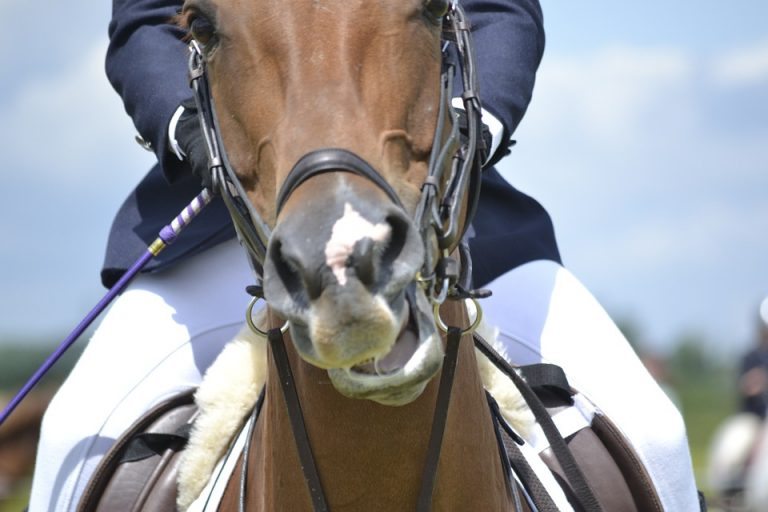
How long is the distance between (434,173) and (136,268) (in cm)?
140

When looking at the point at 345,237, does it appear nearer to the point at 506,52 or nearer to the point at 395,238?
the point at 395,238

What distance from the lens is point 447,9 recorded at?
321cm

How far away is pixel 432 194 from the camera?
2883 mm

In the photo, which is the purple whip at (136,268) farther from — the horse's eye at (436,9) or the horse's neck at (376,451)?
the horse's eye at (436,9)

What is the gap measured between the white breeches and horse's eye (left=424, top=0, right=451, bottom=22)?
4.88ft

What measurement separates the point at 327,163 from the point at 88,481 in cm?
209

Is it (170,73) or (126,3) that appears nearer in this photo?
(170,73)

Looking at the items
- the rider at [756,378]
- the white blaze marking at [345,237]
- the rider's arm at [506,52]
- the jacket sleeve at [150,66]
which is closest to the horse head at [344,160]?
the white blaze marking at [345,237]

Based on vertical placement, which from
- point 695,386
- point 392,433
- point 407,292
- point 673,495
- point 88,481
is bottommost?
point 695,386

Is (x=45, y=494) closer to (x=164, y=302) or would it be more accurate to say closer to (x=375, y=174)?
(x=164, y=302)

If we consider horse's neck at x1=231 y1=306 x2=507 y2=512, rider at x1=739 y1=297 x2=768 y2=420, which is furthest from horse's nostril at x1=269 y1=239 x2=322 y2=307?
rider at x1=739 y1=297 x2=768 y2=420

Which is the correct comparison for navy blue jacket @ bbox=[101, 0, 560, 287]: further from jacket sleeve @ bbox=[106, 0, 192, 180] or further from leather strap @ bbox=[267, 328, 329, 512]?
leather strap @ bbox=[267, 328, 329, 512]

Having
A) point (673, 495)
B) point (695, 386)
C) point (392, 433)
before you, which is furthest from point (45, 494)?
point (695, 386)

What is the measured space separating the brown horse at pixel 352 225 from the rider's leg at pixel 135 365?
111 cm
